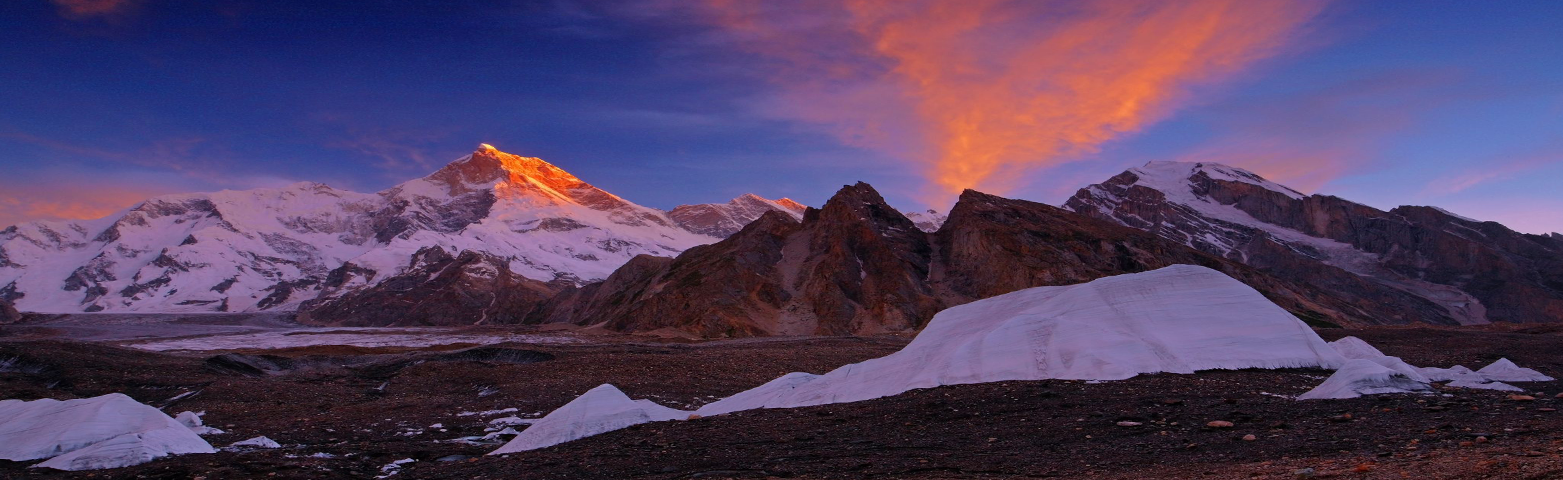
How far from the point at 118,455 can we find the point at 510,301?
156 metres

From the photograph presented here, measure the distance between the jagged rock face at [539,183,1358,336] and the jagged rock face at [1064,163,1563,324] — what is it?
3285 cm

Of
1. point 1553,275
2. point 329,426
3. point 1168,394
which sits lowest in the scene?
point 329,426

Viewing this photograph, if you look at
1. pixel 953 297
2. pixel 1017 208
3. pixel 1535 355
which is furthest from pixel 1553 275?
pixel 1535 355

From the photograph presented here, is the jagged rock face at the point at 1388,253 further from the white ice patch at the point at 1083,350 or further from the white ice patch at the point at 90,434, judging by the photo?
the white ice patch at the point at 90,434

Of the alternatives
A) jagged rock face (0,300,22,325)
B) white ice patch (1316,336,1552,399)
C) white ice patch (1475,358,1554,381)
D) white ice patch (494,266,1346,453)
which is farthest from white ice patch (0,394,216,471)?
jagged rock face (0,300,22,325)

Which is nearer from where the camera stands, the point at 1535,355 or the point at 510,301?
the point at 1535,355

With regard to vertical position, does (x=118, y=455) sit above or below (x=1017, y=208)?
below

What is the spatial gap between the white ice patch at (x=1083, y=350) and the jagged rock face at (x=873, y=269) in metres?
65.1

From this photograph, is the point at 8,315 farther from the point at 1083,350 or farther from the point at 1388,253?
the point at 1388,253

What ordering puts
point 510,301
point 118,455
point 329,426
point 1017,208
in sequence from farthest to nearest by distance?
point 510,301
point 1017,208
point 329,426
point 118,455

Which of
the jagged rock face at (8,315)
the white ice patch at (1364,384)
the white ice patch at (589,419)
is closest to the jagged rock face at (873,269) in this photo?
the white ice patch at (589,419)

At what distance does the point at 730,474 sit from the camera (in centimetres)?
1221

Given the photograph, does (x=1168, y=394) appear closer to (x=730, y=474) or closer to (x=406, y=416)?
(x=730, y=474)

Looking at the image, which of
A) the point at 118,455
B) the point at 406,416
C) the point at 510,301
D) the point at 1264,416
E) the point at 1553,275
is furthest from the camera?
the point at 510,301
